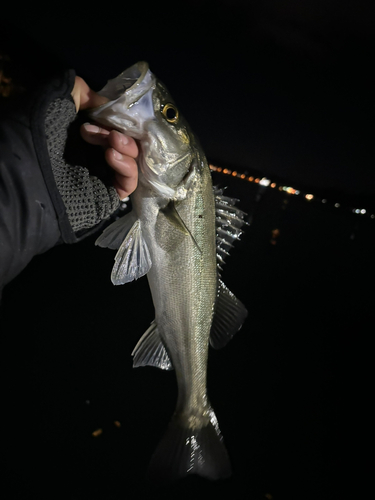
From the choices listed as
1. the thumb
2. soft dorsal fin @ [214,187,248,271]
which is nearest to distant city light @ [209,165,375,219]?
soft dorsal fin @ [214,187,248,271]

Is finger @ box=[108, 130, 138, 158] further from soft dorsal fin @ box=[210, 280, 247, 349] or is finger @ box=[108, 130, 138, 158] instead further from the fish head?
soft dorsal fin @ box=[210, 280, 247, 349]

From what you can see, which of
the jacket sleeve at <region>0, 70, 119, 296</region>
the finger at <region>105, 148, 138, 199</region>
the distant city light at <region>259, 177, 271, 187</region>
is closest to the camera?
the jacket sleeve at <region>0, 70, 119, 296</region>

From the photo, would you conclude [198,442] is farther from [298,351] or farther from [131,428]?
[298,351]

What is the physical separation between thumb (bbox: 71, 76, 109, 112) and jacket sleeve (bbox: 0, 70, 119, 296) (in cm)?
23

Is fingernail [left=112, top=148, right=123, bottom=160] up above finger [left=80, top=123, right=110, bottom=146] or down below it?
below

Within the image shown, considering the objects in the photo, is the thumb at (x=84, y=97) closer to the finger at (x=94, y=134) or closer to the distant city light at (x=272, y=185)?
the finger at (x=94, y=134)

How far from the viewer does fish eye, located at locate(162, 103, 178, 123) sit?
2312mm

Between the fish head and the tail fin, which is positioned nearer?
the fish head

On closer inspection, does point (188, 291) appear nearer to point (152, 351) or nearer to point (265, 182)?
point (152, 351)

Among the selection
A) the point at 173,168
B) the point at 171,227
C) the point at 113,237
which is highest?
the point at 173,168

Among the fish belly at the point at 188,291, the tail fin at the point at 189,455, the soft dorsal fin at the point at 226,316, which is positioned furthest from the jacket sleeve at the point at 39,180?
the tail fin at the point at 189,455

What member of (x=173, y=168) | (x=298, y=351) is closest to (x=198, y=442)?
(x=173, y=168)

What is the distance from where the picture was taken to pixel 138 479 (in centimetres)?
381

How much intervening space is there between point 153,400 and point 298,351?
3.85 metres
